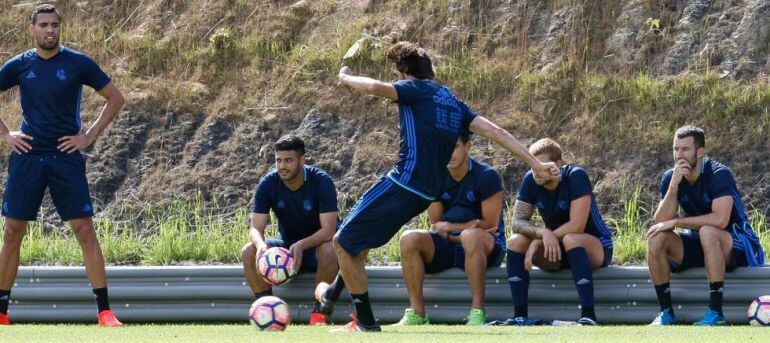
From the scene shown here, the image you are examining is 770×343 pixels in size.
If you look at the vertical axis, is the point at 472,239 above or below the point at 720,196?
below

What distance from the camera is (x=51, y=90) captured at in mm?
10180

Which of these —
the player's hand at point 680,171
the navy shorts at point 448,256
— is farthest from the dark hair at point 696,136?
the navy shorts at point 448,256

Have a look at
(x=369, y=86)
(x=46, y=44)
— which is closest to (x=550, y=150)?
(x=369, y=86)

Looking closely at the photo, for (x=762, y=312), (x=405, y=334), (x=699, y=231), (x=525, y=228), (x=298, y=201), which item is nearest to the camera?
(x=405, y=334)

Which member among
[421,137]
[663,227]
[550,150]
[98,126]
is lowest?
[663,227]

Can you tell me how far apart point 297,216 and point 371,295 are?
86cm

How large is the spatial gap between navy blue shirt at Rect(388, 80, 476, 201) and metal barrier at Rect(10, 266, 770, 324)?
77.1 inches

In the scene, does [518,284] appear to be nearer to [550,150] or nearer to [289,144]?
[550,150]

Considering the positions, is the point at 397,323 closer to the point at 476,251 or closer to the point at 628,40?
the point at 476,251

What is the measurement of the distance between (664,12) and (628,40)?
53 centimetres

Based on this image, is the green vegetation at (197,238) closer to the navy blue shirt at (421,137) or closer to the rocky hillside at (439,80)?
the rocky hillside at (439,80)

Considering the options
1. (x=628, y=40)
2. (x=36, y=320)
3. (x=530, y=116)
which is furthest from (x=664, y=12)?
(x=36, y=320)

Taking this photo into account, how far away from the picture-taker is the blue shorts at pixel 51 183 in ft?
33.2

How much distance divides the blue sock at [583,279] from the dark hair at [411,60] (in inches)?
77.9
